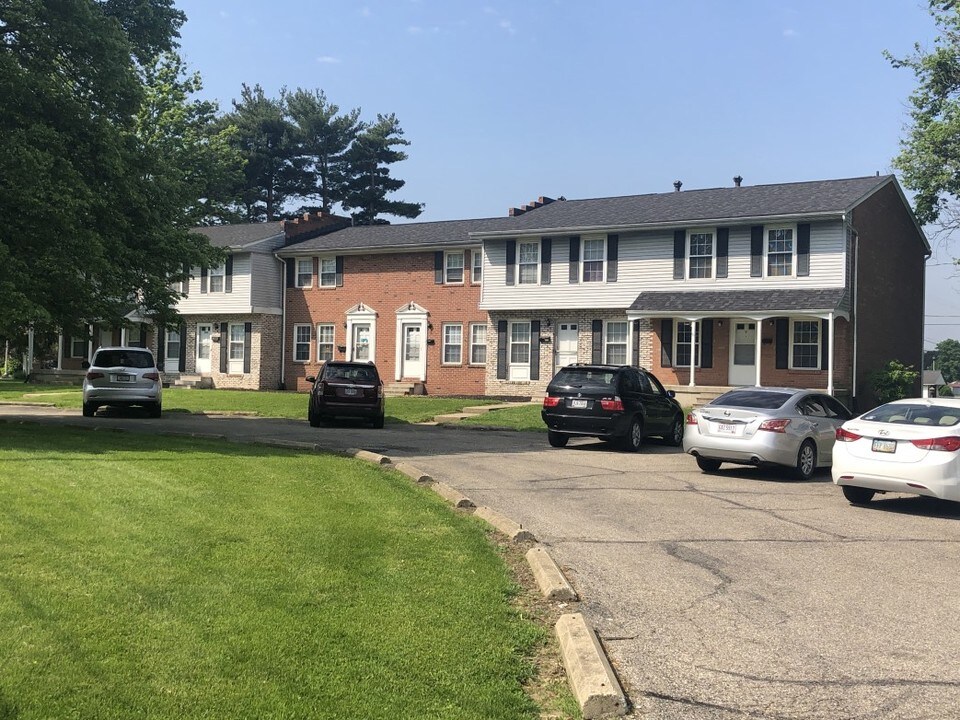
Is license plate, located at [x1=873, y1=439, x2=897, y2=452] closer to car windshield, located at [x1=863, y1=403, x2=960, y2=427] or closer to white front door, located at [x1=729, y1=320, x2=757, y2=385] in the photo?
car windshield, located at [x1=863, y1=403, x2=960, y2=427]

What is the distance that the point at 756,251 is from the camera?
31641 millimetres

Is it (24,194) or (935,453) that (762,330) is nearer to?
(935,453)

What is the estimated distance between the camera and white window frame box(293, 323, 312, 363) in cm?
4275

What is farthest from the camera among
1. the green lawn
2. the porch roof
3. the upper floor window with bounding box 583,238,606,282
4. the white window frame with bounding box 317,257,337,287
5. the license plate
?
the white window frame with bounding box 317,257,337,287

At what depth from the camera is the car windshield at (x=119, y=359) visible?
81.8ft

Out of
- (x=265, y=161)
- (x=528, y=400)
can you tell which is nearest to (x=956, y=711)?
(x=528, y=400)

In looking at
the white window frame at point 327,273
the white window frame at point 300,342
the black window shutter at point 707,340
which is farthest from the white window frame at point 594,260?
the white window frame at point 300,342

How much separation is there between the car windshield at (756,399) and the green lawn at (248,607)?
7.00m

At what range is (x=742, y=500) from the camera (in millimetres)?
12688

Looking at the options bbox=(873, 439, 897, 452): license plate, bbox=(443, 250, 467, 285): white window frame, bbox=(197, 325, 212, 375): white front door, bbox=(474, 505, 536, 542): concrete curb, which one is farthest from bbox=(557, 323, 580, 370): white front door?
bbox=(474, 505, 536, 542): concrete curb

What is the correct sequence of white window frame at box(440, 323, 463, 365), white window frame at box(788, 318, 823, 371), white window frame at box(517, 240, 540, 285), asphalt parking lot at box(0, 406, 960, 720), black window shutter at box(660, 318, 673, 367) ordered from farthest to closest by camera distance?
1. white window frame at box(440, 323, 463, 365)
2. white window frame at box(517, 240, 540, 285)
3. black window shutter at box(660, 318, 673, 367)
4. white window frame at box(788, 318, 823, 371)
5. asphalt parking lot at box(0, 406, 960, 720)

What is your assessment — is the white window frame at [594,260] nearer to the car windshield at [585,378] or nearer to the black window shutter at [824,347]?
the black window shutter at [824,347]

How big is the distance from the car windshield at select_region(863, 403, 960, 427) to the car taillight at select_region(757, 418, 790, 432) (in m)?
2.17

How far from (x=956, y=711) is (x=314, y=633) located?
11.4 feet
